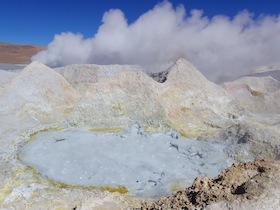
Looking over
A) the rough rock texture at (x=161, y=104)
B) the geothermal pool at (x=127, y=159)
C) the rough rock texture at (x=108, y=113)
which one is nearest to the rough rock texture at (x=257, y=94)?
the rough rock texture at (x=108, y=113)

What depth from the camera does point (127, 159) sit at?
452 inches

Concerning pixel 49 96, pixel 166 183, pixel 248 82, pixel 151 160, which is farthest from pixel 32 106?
pixel 248 82

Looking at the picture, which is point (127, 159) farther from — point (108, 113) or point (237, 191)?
point (237, 191)

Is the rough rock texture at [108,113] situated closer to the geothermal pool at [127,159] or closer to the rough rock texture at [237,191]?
the geothermal pool at [127,159]

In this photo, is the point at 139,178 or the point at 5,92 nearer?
the point at 139,178

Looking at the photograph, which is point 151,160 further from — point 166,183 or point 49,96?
point 49,96

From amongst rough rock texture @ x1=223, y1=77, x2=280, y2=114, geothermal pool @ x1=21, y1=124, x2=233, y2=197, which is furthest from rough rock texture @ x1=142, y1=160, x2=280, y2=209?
rough rock texture @ x1=223, y1=77, x2=280, y2=114

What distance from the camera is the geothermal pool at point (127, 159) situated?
33.6 ft

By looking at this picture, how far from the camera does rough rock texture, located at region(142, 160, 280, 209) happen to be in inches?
203

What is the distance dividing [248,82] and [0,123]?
15044mm

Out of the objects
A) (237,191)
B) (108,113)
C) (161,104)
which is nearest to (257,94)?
(161,104)

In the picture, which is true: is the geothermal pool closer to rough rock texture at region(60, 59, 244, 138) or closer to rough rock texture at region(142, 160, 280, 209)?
rough rock texture at region(60, 59, 244, 138)

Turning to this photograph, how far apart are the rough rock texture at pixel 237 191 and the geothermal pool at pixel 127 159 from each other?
370 cm

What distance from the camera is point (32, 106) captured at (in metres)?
14.7
